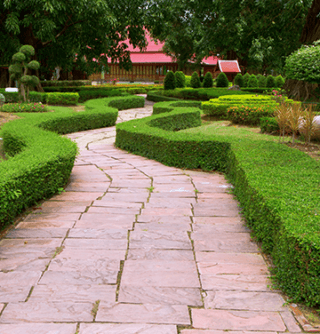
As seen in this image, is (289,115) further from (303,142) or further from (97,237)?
(97,237)

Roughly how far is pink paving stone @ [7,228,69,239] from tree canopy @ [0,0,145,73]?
12180 mm

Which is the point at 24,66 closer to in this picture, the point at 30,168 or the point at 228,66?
the point at 30,168

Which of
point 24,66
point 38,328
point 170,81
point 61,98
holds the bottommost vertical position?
point 38,328

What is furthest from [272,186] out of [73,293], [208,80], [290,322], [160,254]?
[208,80]

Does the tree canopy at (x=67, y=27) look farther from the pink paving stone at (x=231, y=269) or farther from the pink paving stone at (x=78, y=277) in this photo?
the pink paving stone at (x=231, y=269)

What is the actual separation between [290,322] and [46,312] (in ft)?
5.44

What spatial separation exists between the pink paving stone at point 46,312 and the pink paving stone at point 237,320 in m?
0.75

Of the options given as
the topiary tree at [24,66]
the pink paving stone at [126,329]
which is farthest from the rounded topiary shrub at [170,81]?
the pink paving stone at [126,329]

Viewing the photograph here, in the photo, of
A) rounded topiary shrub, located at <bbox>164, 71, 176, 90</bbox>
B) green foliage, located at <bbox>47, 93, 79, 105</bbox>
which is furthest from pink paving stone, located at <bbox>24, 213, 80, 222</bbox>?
rounded topiary shrub, located at <bbox>164, 71, 176, 90</bbox>

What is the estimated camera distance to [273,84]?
2866 centimetres

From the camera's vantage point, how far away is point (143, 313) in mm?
2447

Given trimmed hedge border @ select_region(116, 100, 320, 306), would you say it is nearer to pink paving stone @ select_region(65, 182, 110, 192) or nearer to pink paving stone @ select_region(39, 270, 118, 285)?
pink paving stone @ select_region(39, 270, 118, 285)

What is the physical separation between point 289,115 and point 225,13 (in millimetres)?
10905

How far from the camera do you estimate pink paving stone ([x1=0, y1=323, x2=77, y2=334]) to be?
2260 millimetres
